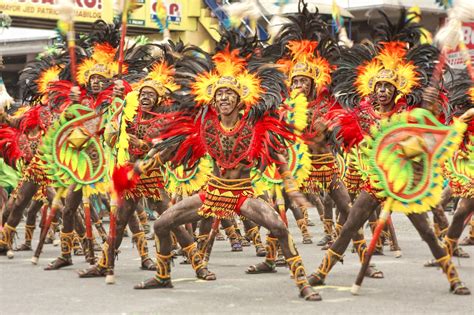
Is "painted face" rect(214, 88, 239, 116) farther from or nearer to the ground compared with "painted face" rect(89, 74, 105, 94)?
nearer to the ground

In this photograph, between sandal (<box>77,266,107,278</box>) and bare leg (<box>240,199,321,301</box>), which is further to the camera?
sandal (<box>77,266,107,278</box>)

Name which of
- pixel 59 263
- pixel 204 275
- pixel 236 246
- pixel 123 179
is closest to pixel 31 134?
pixel 59 263

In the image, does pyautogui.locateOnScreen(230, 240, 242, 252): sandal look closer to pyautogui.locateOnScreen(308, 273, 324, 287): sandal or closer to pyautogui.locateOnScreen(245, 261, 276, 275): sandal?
pyautogui.locateOnScreen(245, 261, 276, 275): sandal

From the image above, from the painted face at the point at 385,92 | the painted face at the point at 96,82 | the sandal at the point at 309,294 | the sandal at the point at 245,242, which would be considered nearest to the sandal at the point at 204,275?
the sandal at the point at 309,294

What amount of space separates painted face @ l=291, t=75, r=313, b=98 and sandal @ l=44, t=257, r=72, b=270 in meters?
3.33

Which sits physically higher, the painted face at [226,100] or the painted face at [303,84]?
the painted face at [303,84]

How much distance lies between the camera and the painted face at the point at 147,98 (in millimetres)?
10469

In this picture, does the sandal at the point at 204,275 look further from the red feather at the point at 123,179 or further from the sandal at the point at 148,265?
the red feather at the point at 123,179

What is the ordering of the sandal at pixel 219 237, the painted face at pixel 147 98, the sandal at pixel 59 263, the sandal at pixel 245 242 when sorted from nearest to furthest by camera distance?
the painted face at pixel 147 98, the sandal at pixel 59 263, the sandal at pixel 245 242, the sandal at pixel 219 237

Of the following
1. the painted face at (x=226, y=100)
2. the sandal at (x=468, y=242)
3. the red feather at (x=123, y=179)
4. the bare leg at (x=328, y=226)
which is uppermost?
the painted face at (x=226, y=100)

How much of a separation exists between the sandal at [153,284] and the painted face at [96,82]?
2.77 meters

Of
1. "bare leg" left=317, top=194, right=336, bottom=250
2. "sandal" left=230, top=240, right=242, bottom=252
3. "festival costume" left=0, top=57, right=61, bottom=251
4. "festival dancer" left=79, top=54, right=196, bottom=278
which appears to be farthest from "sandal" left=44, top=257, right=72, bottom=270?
"bare leg" left=317, top=194, right=336, bottom=250

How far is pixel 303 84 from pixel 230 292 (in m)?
3.42

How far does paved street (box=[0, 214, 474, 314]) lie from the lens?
8.08m
